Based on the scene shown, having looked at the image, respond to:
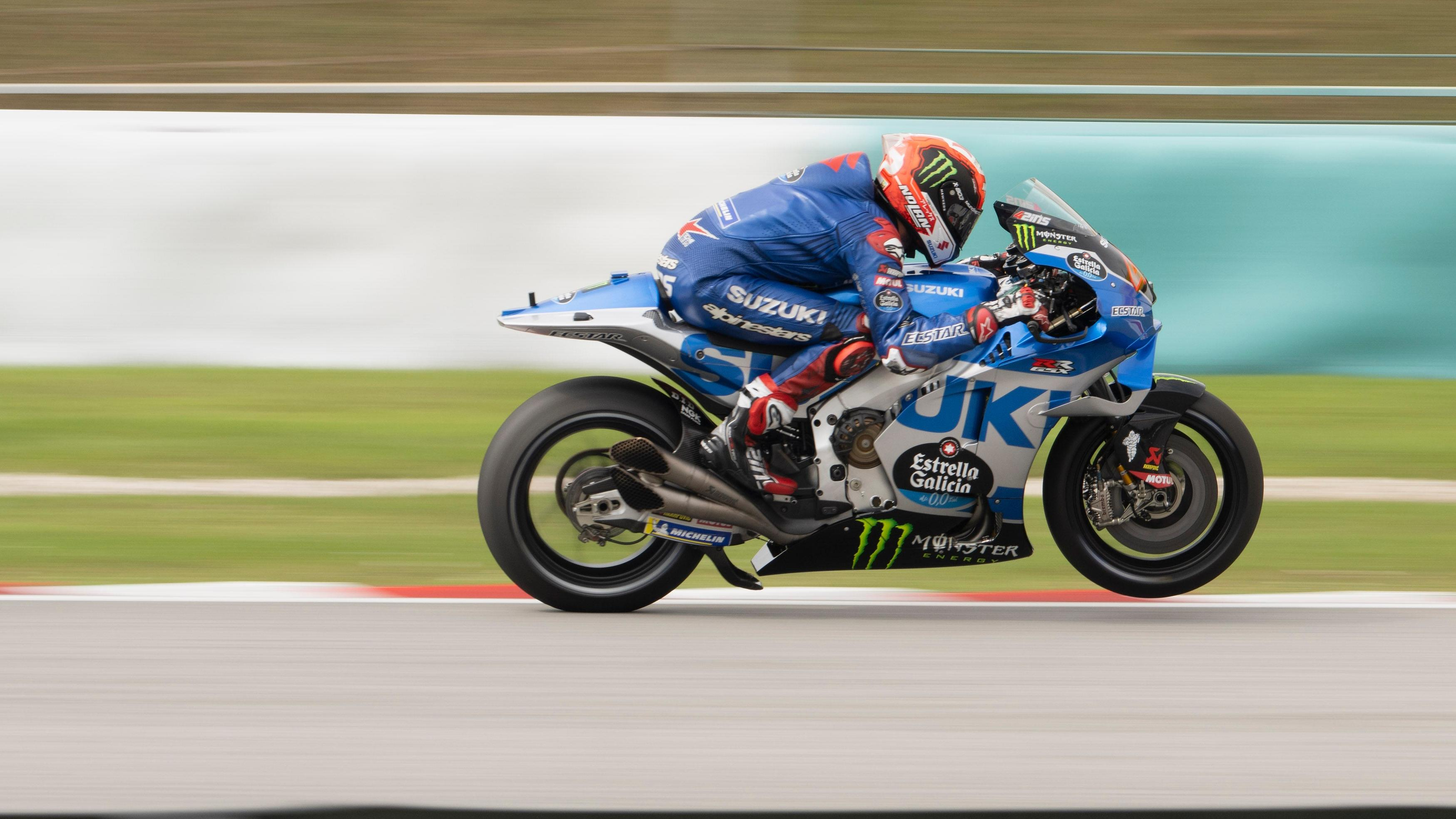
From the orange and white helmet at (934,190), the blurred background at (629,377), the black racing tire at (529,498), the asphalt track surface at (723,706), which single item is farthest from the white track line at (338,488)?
the orange and white helmet at (934,190)

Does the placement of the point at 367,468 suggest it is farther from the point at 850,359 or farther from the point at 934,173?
the point at 934,173

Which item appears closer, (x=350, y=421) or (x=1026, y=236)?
(x=1026, y=236)

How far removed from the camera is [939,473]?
534cm

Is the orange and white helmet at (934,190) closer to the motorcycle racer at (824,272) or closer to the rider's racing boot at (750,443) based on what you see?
the motorcycle racer at (824,272)

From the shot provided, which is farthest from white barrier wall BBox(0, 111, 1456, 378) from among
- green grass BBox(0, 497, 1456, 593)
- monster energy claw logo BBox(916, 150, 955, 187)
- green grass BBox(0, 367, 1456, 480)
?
monster energy claw logo BBox(916, 150, 955, 187)

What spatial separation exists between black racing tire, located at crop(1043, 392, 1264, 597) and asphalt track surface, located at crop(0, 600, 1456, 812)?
0.39 feet

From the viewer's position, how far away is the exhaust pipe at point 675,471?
5246mm

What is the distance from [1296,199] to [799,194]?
4398 millimetres

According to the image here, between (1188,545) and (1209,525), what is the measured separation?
10 cm

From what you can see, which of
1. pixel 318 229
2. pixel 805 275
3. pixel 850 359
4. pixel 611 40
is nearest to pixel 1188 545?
pixel 850 359

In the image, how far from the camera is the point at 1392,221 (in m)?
8.66

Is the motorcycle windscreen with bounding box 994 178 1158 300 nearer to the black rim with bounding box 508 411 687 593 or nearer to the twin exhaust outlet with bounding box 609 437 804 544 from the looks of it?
the twin exhaust outlet with bounding box 609 437 804 544

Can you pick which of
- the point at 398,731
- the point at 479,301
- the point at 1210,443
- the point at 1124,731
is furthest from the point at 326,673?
the point at 479,301

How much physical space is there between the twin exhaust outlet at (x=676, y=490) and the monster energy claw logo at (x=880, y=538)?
197 mm
